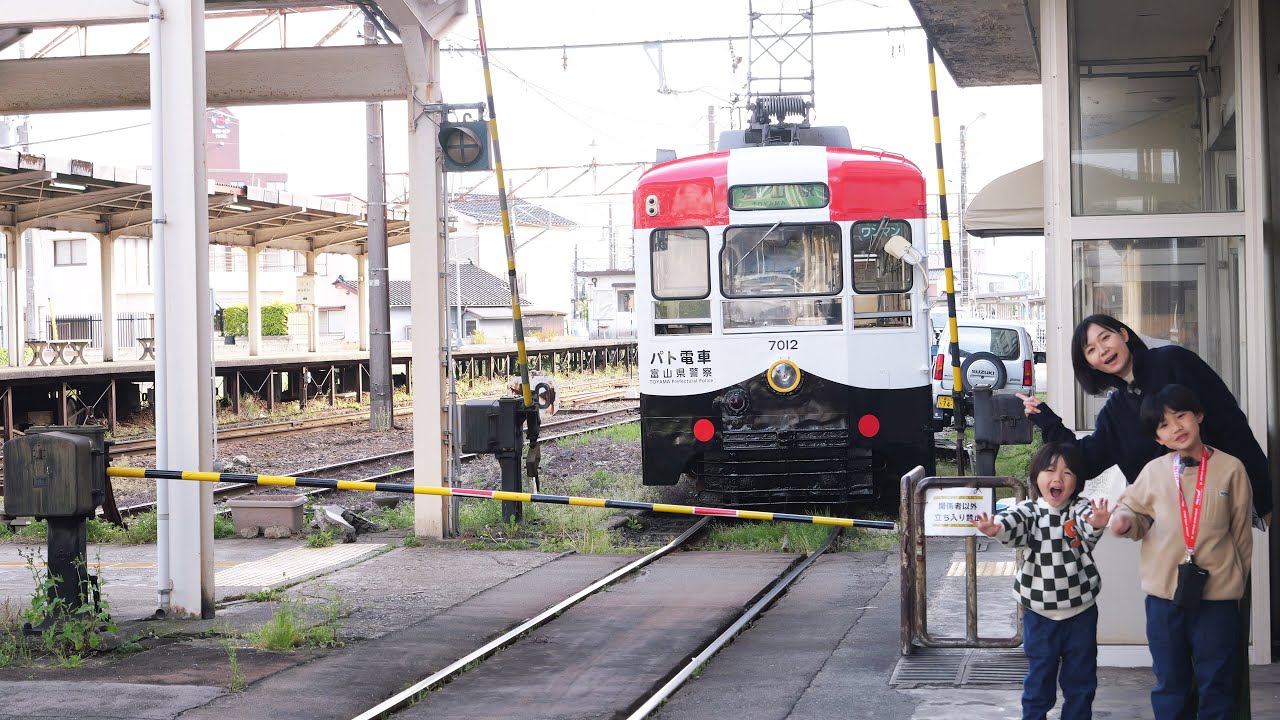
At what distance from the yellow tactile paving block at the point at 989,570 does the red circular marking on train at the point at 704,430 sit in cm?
246

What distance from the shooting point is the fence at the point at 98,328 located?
3550cm

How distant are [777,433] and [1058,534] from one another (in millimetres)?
6517

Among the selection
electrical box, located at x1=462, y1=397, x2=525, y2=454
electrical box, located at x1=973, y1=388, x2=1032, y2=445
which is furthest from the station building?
electrical box, located at x1=462, y1=397, x2=525, y2=454

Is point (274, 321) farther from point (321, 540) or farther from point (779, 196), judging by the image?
point (779, 196)

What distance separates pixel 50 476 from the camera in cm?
670

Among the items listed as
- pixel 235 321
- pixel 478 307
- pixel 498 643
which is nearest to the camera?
pixel 498 643

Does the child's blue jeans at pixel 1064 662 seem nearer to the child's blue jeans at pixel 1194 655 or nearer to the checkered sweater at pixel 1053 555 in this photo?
the checkered sweater at pixel 1053 555

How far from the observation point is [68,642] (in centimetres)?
672

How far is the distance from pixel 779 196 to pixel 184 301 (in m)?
5.21

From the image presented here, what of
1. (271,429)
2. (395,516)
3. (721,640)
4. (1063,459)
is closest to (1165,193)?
(1063,459)

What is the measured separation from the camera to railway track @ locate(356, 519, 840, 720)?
586 centimetres

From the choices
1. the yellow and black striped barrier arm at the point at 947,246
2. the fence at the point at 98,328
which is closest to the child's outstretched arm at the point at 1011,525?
the yellow and black striped barrier arm at the point at 947,246

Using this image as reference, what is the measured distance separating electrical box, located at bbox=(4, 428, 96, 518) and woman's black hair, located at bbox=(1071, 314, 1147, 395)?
15.2 ft

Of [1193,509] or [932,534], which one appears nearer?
[1193,509]
